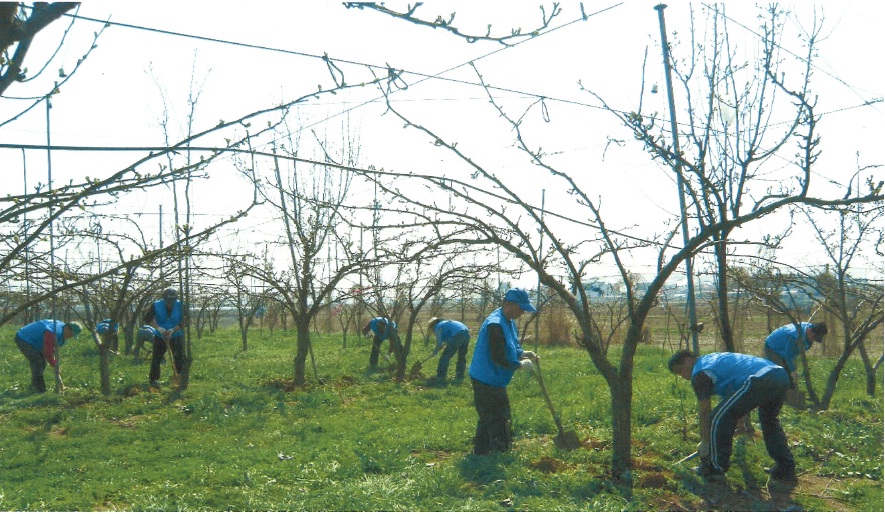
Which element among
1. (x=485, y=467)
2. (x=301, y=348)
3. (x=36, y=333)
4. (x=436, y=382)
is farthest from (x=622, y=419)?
(x=36, y=333)

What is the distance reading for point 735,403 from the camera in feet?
16.9

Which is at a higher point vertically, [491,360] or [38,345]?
[38,345]

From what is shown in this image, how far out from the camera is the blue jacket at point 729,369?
526cm

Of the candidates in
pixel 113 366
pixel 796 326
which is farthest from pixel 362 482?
pixel 113 366

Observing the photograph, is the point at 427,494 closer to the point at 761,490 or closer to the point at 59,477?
the point at 761,490

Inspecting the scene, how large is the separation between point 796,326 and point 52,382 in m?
11.0

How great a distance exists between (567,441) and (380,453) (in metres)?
1.62

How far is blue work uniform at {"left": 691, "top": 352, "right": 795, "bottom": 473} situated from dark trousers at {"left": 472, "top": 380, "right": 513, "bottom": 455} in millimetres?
1655

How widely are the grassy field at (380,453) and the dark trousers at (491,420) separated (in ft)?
0.60

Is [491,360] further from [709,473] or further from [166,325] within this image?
[166,325]

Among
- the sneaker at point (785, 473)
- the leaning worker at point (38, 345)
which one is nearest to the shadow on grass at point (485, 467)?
the sneaker at point (785, 473)

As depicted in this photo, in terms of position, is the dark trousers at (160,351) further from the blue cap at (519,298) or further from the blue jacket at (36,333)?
the blue cap at (519,298)

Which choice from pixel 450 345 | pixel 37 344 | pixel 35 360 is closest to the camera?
pixel 37 344

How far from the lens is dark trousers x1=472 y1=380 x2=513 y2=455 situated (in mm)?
6270
